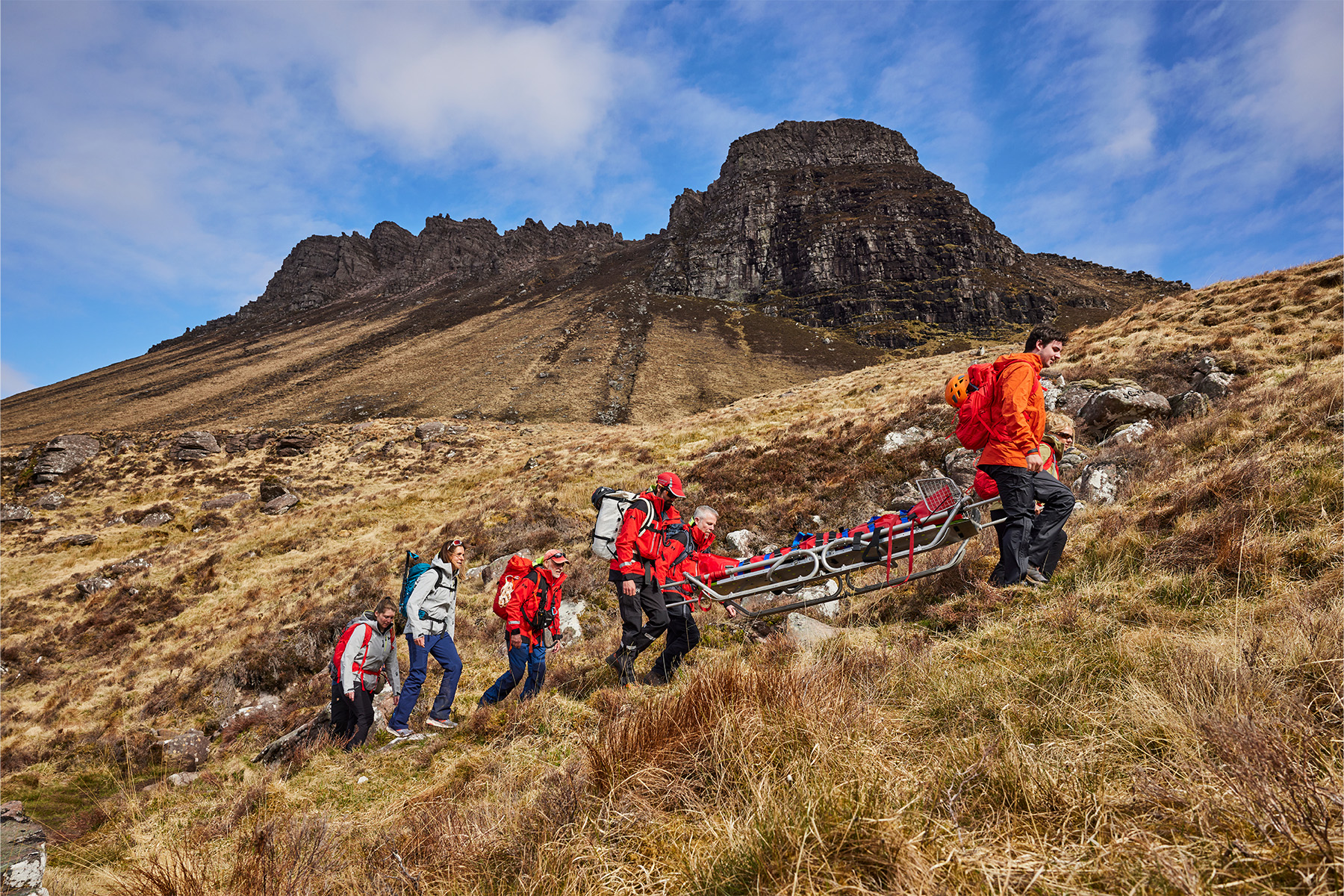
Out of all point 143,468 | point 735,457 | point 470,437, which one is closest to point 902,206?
point 470,437

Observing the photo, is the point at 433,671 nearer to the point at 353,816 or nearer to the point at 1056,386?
the point at 353,816

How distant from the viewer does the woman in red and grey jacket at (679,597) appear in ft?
19.3

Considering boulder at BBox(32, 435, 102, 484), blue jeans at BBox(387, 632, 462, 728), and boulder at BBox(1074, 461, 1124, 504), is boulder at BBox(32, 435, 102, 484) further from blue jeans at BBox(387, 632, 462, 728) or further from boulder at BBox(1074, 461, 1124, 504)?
boulder at BBox(1074, 461, 1124, 504)

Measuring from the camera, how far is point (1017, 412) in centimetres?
469

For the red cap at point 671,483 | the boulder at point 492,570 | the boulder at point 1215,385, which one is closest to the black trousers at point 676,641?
the red cap at point 671,483

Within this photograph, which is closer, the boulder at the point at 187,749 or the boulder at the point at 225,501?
the boulder at the point at 187,749

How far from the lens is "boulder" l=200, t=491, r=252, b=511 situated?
2989 cm

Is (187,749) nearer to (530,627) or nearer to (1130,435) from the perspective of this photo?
(530,627)

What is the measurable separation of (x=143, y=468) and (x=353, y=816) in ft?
153

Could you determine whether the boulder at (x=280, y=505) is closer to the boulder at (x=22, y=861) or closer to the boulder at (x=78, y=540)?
the boulder at (x=78, y=540)

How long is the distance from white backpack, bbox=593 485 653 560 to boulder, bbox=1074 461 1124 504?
6.13m

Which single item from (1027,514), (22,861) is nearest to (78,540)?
(22,861)

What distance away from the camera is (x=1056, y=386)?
46.0ft

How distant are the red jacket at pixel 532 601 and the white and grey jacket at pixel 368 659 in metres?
1.91
